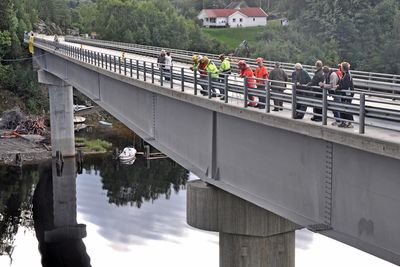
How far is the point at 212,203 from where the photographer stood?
23.6 meters

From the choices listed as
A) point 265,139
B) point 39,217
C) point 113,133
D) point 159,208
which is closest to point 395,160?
point 265,139

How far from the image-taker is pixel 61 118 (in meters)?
70.0

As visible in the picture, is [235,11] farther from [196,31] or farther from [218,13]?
[196,31]

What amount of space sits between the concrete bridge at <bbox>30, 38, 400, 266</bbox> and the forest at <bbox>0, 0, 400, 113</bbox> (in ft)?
173

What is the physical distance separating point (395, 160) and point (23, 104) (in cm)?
7854

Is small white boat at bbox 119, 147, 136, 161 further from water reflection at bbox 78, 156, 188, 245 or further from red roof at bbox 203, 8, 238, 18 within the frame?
red roof at bbox 203, 8, 238, 18

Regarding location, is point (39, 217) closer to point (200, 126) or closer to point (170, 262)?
point (170, 262)

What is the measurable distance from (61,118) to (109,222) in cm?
2429

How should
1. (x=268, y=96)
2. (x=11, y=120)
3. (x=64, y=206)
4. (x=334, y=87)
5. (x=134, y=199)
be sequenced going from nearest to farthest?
(x=334, y=87) → (x=268, y=96) → (x=64, y=206) → (x=134, y=199) → (x=11, y=120)

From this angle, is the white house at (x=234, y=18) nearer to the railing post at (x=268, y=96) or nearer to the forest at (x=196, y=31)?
the forest at (x=196, y=31)

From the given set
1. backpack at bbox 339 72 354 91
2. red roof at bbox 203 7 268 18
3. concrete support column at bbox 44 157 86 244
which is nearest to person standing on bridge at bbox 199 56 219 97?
backpack at bbox 339 72 354 91

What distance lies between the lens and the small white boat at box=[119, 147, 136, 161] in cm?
6684

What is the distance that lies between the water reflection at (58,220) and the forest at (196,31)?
90.3 feet

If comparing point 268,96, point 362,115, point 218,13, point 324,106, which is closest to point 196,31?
point 218,13
